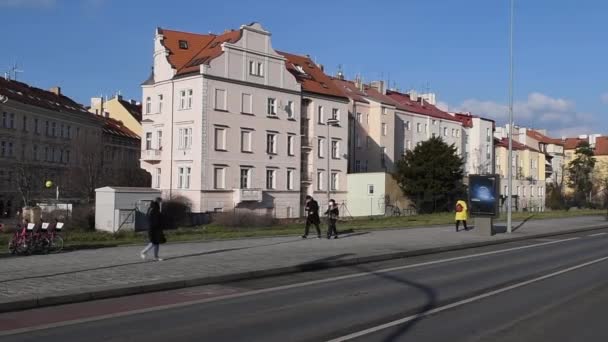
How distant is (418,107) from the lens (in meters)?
94.6

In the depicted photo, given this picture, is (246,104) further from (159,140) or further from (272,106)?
(159,140)

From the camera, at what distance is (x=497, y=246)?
26266 millimetres

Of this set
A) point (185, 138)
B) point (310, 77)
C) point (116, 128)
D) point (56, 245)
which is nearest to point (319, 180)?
point (310, 77)

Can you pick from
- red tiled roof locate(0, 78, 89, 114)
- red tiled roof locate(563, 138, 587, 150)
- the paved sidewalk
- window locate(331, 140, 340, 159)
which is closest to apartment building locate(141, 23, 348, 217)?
window locate(331, 140, 340, 159)

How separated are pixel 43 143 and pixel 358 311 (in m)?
75.8

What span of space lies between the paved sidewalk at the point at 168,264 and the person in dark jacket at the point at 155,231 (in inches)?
15.1

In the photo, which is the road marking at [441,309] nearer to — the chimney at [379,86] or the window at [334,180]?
the window at [334,180]

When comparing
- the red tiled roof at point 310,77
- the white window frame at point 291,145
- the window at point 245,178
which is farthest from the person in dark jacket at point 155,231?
the red tiled roof at point 310,77

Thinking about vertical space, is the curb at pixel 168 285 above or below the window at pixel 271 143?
below

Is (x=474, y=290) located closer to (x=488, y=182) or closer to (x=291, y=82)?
(x=488, y=182)

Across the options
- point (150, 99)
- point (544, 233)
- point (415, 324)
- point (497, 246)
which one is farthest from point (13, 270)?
point (150, 99)

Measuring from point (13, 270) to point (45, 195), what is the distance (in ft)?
172

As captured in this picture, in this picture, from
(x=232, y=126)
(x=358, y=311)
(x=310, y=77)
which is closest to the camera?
(x=358, y=311)

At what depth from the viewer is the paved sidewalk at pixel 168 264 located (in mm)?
12180
